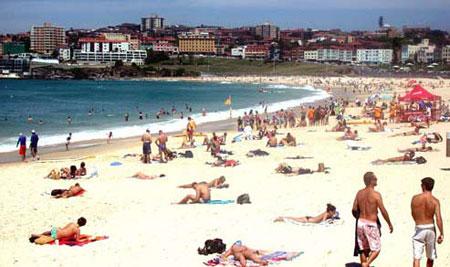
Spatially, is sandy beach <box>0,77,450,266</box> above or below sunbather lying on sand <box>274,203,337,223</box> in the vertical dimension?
below

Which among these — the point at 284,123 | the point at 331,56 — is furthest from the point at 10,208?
the point at 331,56

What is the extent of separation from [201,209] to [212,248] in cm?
295

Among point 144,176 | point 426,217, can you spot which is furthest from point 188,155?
point 426,217

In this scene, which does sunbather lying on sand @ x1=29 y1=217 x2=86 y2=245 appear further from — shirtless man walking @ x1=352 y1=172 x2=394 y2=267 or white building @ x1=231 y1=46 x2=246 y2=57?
white building @ x1=231 y1=46 x2=246 y2=57

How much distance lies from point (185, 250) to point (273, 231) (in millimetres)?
1550

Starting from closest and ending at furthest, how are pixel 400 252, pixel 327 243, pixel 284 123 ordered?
pixel 400 252
pixel 327 243
pixel 284 123

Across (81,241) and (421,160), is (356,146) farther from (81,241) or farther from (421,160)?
(81,241)

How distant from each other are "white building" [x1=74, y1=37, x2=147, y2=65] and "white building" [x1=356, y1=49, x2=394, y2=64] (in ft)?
190

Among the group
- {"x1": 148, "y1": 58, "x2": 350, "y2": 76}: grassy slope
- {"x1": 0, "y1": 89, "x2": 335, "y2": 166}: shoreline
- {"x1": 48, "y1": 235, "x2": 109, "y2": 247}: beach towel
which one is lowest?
{"x1": 0, "y1": 89, "x2": 335, "y2": 166}: shoreline

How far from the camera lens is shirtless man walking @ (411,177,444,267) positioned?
634 cm

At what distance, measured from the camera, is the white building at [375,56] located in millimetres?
169375

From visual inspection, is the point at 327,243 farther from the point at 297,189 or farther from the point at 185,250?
the point at 297,189

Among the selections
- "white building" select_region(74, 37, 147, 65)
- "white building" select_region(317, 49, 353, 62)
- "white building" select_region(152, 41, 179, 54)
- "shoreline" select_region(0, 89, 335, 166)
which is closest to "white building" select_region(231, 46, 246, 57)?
"white building" select_region(152, 41, 179, 54)

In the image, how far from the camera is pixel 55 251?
926cm
